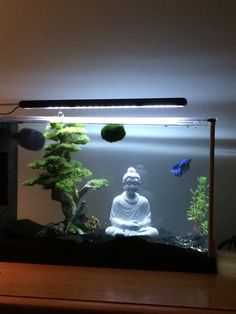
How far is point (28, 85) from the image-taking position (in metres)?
1.12

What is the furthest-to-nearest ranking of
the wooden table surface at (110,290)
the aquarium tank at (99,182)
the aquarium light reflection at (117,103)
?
the aquarium tank at (99,182), the aquarium light reflection at (117,103), the wooden table surface at (110,290)

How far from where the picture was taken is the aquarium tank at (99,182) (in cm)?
90

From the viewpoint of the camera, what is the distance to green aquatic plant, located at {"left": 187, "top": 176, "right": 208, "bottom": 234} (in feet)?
2.96

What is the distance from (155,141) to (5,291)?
0.53 metres

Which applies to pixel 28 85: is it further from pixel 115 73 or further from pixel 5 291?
pixel 5 291

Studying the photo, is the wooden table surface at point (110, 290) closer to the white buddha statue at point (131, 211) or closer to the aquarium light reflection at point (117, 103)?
the white buddha statue at point (131, 211)

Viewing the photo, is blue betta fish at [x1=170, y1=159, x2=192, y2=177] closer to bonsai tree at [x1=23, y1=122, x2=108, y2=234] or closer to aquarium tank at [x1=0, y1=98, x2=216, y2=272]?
aquarium tank at [x1=0, y1=98, x2=216, y2=272]

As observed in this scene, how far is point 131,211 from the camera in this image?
94 cm

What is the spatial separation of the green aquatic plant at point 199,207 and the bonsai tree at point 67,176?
0.80ft

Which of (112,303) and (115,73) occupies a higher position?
(115,73)

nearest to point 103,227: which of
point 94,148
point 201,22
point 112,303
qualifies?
point 94,148

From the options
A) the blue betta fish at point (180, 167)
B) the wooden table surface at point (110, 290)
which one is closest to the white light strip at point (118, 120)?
the blue betta fish at point (180, 167)

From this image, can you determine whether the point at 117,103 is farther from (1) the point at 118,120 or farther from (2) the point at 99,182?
(2) the point at 99,182

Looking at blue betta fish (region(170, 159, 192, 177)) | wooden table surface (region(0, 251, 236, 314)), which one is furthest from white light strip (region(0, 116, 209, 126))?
wooden table surface (region(0, 251, 236, 314))
